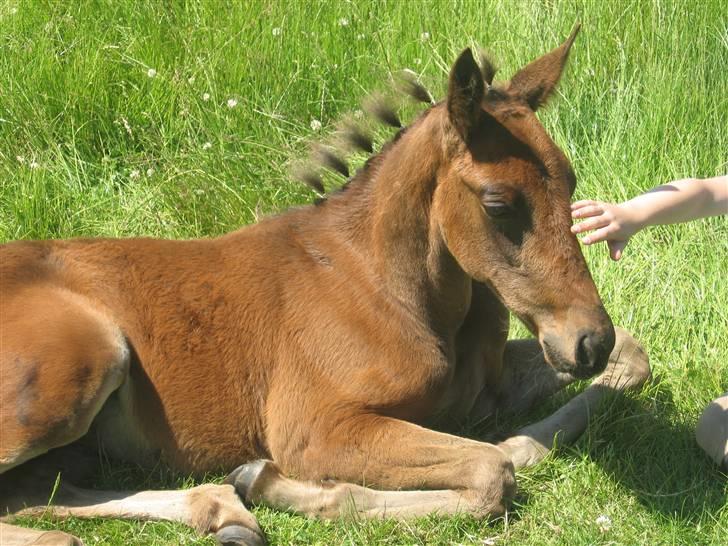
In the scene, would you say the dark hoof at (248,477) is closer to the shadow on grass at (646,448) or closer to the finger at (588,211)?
the shadow on grass at (646,448)

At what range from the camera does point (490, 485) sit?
4.27m

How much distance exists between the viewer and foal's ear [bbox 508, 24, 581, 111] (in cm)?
464

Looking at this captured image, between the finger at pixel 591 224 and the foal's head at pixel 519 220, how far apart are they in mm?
58

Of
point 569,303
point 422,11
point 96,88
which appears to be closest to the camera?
point 569,303

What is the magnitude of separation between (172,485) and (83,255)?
107 centimetres

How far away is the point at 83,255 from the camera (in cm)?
482

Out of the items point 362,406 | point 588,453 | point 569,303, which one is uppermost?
point 569,303

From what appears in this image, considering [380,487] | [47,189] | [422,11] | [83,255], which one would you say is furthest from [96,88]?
[380,487]

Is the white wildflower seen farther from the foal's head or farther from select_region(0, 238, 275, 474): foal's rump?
the foal's head

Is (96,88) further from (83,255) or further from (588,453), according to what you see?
(588,453)

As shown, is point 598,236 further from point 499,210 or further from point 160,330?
point 160,330

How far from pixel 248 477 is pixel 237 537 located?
0.36m

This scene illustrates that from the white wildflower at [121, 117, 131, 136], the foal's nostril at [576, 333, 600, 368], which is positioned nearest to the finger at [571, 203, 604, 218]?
the foal's nostril at [576, 333, 600, 368]

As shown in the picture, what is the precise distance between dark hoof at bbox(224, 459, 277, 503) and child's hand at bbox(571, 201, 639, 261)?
1.55 m
